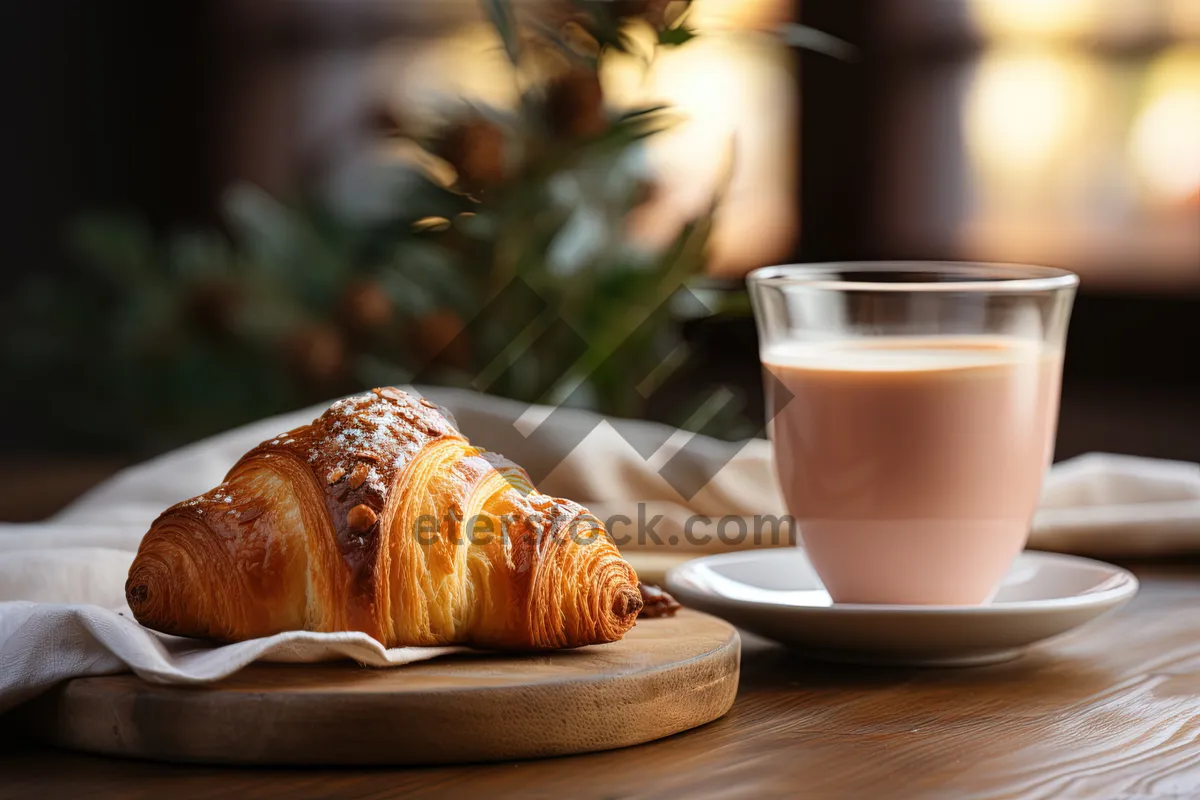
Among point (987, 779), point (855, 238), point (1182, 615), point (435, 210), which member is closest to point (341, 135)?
point (855, 238)

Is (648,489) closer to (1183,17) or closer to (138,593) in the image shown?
(138,593)

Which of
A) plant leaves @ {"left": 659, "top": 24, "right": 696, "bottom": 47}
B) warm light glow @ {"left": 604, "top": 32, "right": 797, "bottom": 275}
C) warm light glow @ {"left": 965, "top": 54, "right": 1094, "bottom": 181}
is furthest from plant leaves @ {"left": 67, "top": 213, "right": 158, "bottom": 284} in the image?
warm light glow @ {"left": 965, "top": 54, "right": 1094, "bottom": 181}

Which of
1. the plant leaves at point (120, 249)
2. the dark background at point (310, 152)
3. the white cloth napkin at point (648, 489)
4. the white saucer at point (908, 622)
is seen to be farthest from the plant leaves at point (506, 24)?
the dark background at point (310, 152)

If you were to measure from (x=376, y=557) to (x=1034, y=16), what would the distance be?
9.16 ft

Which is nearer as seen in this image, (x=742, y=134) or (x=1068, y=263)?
(x=1068, y=263)

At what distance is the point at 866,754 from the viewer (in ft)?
2.16

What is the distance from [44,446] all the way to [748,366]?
171cm

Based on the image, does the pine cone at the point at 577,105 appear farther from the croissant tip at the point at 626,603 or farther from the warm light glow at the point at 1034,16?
the warm light glow at the point at 1034,16

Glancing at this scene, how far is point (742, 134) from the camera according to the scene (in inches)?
138

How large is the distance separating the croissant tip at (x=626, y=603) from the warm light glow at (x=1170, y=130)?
262cm

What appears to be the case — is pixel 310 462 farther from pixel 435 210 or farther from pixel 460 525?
pixel 435 210

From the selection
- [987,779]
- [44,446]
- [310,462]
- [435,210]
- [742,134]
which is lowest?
[44,446]

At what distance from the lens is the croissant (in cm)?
70

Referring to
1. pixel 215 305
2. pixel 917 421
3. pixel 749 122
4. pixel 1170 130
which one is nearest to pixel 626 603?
pixel 917 421
